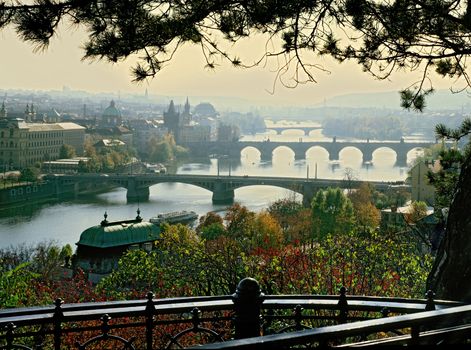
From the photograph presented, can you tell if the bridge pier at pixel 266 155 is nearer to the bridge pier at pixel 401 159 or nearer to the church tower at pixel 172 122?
the bridge pier at pixel 401 159

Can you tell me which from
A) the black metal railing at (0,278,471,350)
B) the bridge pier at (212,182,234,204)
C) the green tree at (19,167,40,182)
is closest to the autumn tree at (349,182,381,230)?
the bridge pier at (212,182,234,204)

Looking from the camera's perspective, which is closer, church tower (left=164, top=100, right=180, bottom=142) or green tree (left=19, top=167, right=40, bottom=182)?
green tree (left=19, top=167, right=40, bottom=182)

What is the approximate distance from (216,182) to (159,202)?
1976 millimetres

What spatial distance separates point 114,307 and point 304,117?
131171 mm

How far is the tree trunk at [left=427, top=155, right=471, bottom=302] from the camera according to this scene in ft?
7.89

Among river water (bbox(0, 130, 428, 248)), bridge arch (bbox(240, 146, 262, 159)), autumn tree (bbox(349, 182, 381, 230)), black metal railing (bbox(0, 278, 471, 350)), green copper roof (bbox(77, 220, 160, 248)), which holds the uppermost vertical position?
black metal railing (bbox(0, 278, 471, 350))

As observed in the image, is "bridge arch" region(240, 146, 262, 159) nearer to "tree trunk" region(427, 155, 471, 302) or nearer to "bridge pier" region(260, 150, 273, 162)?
"bridge pier" region(260, 150, 273, 162)

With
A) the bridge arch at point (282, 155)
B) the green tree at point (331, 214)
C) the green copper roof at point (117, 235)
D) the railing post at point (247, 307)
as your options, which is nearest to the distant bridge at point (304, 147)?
the bridge arch at point (282, 155)

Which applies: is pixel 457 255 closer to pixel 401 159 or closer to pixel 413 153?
pixel 401 159

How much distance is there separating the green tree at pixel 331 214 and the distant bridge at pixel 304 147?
82.6 feet

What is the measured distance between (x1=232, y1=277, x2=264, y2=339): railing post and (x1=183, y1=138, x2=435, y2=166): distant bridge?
40556mm

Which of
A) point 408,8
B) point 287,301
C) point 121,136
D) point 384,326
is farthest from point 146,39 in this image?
point 121,136

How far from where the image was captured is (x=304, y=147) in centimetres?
4422

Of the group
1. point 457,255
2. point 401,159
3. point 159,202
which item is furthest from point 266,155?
point 457,255
